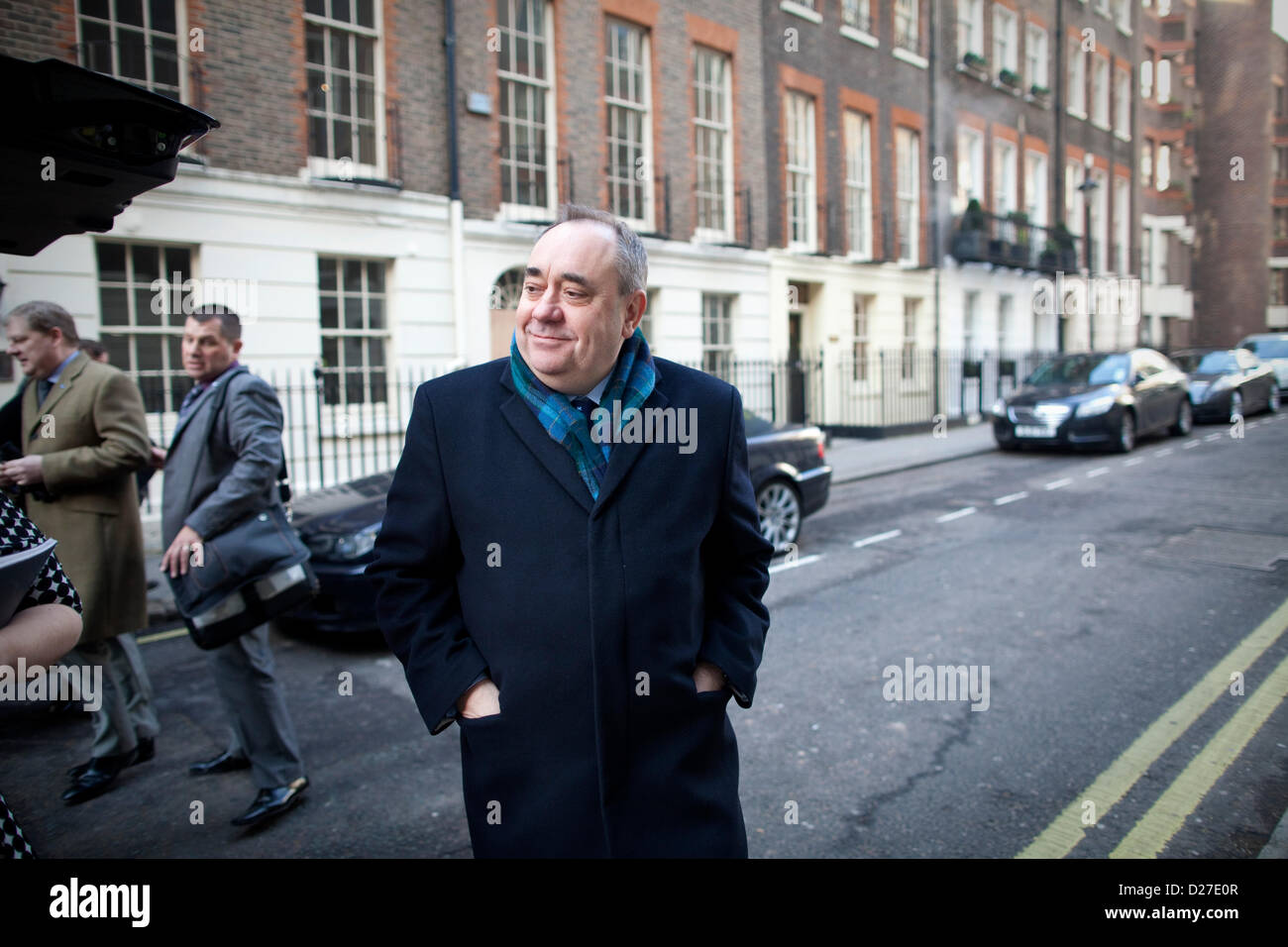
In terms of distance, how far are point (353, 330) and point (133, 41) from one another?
3813mm

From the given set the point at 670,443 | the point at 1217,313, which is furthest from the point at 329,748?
the point at 1217,313

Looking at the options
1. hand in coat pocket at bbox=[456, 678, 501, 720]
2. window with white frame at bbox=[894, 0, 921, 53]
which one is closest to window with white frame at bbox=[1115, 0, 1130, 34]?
window with white frame at bbox=[894, 0, 921, 53]

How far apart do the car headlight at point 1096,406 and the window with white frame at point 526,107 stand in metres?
8.76

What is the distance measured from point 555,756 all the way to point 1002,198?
25.9 meters

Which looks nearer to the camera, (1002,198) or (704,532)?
(704,532)

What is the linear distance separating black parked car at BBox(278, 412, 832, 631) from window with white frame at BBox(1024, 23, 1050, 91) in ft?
71.8

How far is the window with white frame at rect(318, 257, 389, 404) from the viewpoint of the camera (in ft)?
36.6

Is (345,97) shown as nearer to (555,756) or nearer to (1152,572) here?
(1152,572)

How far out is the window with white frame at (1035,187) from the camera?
24.9 meters

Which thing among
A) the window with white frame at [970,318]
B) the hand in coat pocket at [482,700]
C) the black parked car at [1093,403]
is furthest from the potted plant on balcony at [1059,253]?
the hand in coat pocket at [482,700]

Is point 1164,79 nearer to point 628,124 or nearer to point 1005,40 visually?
point 1005,40

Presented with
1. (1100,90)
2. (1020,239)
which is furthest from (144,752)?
(1100,90)

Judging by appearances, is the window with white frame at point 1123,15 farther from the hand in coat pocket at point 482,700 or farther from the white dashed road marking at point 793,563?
the hand in coat pocket at point 482,700

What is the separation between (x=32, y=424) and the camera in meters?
3.90
